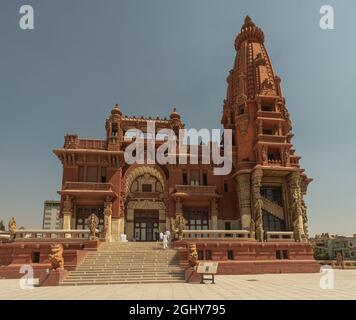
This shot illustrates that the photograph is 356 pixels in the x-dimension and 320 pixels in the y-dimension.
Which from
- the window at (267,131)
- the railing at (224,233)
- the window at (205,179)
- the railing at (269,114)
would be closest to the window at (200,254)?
the railing at (224,233)

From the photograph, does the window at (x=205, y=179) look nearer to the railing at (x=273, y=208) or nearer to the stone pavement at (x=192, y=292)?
the railing at (x=273, y=208)

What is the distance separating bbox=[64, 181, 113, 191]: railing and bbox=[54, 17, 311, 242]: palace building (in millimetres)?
95

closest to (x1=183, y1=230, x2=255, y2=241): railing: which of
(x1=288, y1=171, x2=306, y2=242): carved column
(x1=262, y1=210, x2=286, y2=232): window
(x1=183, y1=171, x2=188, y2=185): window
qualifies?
(x1=262, y1=210, x2=286, y2=232): window

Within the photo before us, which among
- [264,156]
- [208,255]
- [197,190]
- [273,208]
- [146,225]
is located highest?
[264,156]

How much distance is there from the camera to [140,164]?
3444cm

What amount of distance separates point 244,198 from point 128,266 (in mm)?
15558

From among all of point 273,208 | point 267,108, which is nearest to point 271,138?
point 267,108

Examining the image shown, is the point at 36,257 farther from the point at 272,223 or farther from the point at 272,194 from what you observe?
the point at 272,194

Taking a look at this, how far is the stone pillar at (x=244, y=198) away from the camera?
1229 inches

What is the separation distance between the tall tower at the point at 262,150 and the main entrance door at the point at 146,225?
932cm

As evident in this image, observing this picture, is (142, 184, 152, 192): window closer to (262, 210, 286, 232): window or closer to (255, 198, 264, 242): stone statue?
(255, 198, 264, 242): stone statue

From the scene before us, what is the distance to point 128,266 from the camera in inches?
806
